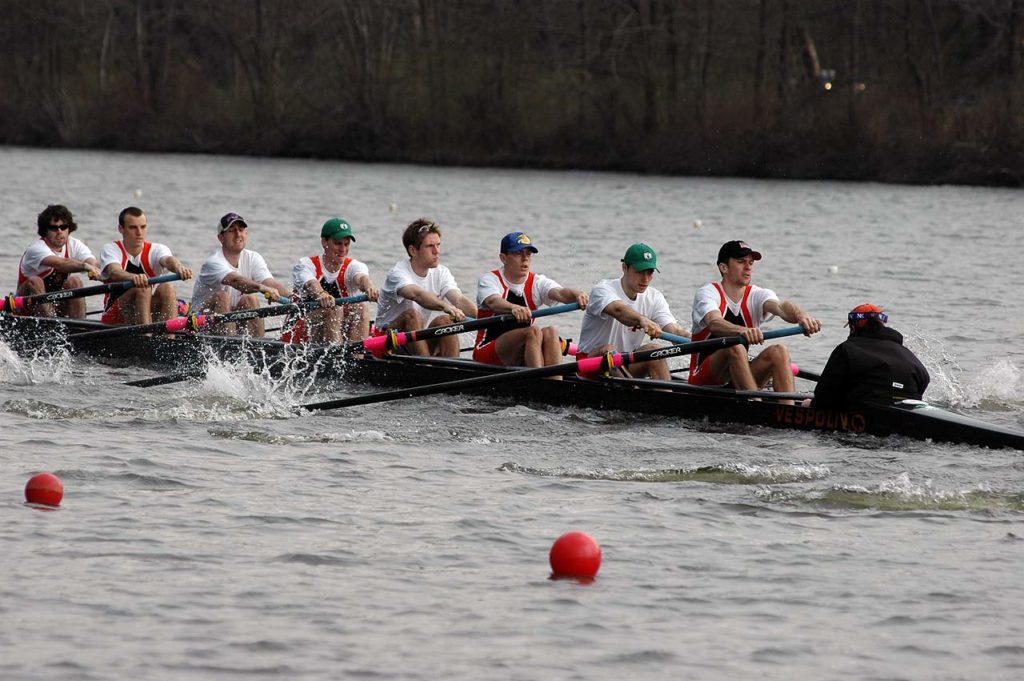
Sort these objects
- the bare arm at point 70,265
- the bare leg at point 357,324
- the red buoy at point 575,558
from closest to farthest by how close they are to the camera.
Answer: the red buoy at point 575,558 → the bare leg at point 357,324 → the bare arm at point 70,265

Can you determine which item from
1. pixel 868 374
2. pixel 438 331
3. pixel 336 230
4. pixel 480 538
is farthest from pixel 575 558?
pixel 336 230

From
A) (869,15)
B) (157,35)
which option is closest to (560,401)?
(869,15)

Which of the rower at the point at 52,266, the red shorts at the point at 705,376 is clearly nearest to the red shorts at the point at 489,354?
the red shorts at the point at 705,376

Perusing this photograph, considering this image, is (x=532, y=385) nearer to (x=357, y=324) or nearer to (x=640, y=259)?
(x=640, y=259)

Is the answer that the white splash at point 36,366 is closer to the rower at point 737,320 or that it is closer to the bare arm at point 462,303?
the bare arm at point 462,303

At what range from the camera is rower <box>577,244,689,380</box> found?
10.1 metres

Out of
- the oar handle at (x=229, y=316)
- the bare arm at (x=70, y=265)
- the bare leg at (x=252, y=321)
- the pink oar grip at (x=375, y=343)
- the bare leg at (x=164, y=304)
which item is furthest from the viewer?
the bare arm at (x=70, y=265)

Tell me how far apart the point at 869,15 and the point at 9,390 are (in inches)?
1276

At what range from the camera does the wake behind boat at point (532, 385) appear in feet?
30.3

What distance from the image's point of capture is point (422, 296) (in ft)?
36.6

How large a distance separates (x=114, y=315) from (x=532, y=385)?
3973mm

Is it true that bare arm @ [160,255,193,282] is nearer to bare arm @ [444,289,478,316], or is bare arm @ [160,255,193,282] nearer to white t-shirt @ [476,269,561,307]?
bare arm @ [444,289,478,316]

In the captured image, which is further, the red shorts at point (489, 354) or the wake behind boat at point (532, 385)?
the red shorts at point (489, 354)

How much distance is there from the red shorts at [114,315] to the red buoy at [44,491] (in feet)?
16.0
